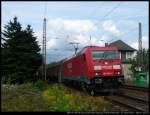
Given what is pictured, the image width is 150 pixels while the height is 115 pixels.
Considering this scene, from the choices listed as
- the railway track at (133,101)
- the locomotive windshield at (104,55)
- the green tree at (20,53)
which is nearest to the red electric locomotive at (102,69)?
the locomotive windshield at (104,55)

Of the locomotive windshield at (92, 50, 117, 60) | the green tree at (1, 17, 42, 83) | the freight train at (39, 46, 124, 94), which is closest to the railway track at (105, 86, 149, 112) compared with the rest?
the freight train at (39, 46, 124, 94)

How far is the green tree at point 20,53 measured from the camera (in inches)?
2222

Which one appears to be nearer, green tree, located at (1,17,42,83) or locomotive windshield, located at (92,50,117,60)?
locomotive windshield, located at (92,50,117,60)

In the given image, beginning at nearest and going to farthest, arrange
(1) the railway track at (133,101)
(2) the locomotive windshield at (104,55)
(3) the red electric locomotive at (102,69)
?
(1) the railway track at (133,101) < (3) the red electric locomotive at (102,69) < (2) the locomotive windshield at (104,55)

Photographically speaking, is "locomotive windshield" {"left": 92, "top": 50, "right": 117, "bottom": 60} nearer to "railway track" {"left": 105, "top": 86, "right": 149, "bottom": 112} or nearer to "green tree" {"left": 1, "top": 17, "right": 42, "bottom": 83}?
"railway track" {"left": 105, "top": 86, "right": 149, "bottom": 112}

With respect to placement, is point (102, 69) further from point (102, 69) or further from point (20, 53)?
point (20, 53)

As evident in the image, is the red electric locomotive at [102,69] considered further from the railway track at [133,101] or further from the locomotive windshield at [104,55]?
the railway track at [133,101]

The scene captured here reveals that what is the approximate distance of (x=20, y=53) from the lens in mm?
57844

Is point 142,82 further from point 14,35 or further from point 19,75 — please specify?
point 14,35

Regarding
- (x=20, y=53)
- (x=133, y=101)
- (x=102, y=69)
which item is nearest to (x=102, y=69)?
(x=102, y=69)

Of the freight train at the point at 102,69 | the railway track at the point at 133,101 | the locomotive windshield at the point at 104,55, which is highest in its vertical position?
the locomotive windshield at the point at 104,55

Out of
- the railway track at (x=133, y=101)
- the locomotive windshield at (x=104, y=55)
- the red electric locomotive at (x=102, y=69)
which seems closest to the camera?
the railway track at (x=133, y=101)

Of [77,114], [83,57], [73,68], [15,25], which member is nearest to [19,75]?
[15,25]

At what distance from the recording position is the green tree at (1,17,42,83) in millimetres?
56438
